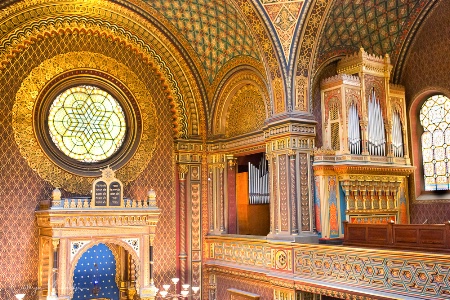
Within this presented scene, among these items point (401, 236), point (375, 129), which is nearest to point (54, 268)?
point (401, 236)

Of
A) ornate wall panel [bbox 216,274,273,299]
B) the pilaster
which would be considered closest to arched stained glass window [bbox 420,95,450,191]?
the pilaster

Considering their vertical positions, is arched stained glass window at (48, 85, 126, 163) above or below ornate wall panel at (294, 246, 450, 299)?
above

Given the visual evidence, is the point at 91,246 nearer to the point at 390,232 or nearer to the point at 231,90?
the point at 231,90

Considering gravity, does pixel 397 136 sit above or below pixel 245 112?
below

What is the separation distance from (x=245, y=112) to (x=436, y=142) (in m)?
4.98

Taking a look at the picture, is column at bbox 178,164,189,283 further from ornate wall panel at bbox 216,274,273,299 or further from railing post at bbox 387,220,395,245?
railing post at bbox 387,220,395,245

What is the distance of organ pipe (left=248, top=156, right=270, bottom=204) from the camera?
13.9 meters

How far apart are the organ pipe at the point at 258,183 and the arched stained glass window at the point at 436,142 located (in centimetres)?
416

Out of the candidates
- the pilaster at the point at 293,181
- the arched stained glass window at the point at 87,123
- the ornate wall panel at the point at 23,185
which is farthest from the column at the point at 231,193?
the arched stained glass window at the point at 87,123

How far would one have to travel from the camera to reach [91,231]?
36.9 feet

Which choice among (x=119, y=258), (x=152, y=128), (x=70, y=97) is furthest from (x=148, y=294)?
(x=70, y=97)

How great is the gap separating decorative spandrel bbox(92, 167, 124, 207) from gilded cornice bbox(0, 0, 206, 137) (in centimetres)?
283

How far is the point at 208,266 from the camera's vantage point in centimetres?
1369

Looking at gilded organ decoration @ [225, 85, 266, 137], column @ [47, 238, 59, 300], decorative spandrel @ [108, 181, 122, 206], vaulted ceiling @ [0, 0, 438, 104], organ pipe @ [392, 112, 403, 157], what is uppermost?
vaulted ceiling @ [0, 0, 438, 104]
